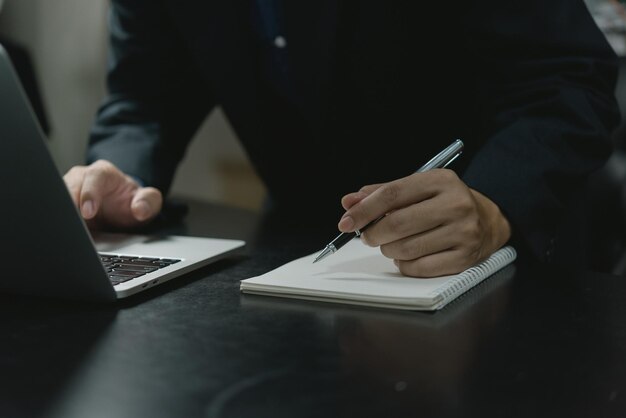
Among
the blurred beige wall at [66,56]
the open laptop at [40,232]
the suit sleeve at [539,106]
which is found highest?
the open laptop at [40,232]

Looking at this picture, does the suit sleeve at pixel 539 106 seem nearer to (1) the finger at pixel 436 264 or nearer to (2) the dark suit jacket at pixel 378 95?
(2) the dark suit jacket at pixel 378 95

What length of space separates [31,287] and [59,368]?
213mm

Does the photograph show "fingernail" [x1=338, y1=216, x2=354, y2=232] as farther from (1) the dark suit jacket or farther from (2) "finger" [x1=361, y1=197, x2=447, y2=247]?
(1) the dark suit jacket

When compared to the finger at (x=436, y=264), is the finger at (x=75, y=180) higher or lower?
higher

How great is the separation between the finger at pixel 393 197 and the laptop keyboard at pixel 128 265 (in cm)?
20

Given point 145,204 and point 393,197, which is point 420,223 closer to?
point 393,197

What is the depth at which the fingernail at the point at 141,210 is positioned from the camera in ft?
3.68

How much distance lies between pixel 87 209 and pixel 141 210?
0.09 m

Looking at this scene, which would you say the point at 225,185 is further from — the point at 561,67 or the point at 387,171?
the point at 561,67

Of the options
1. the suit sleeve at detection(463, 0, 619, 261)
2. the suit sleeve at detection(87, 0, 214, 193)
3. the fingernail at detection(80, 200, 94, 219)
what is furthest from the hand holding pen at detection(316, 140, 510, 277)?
the suit sleeve at detection(87, 0, 214, 193)

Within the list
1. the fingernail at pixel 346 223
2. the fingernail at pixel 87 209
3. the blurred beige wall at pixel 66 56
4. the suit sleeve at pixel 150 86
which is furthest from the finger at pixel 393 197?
the blurred beige wall at pixel 66 56

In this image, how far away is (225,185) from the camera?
335 centimetres

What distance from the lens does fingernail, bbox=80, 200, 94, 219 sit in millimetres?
1051

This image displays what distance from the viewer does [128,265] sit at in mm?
860
